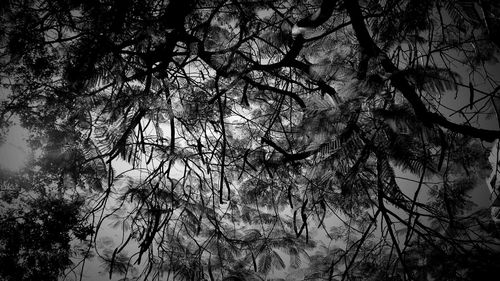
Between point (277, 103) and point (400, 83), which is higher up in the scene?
point (277, 103)

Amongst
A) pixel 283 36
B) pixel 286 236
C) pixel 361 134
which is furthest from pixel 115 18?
pixel 286 236

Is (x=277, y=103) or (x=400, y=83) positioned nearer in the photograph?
(x=400, y=83)

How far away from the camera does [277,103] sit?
6.72 feet

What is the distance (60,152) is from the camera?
290cm

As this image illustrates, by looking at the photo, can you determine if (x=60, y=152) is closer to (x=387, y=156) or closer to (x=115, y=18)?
(x=115, y=18)

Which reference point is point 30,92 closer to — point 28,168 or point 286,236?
point 28,168

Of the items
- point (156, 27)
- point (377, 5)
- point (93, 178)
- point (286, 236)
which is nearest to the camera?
point (156, 27)

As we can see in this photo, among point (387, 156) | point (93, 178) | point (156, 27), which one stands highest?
point (156, 27)

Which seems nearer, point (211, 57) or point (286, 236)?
point (211, 57)

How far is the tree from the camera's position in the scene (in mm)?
1305

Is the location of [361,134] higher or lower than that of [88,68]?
lower

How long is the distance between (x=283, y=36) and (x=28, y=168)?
4.75m

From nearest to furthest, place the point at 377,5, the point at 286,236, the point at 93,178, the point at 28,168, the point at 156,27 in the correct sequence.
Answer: the point at 156,27 → the point at 377,5 → the point at 93,178 → the point at 286,236 → the point at 28,168

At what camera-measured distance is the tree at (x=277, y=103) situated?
51.4 inches
